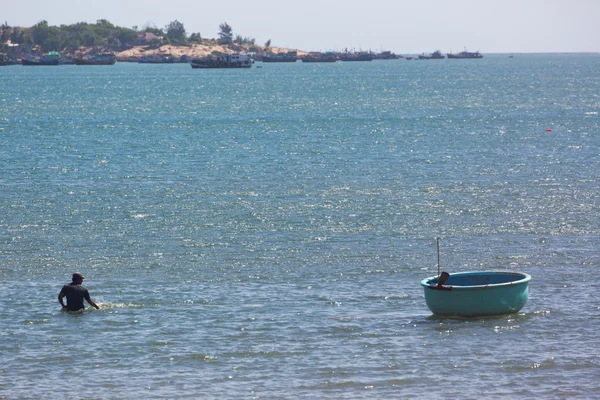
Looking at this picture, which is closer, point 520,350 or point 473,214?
point 520,350

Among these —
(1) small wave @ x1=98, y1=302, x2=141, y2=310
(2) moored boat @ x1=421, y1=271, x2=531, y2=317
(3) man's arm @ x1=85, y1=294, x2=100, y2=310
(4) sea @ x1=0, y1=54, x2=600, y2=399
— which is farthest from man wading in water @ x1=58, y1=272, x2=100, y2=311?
(2) moored boat @ x1=421, y1=271, x2=531, y2=317

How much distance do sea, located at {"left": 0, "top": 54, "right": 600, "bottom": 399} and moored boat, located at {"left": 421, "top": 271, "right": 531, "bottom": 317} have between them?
0.26m

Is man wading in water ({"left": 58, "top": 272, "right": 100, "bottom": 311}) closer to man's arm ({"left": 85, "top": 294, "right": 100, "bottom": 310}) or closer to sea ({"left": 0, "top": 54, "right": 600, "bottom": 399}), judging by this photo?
man's arm ({"left": 85, "top": 294, "right": 100, "bottom": 310})

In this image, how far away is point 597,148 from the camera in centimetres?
6347

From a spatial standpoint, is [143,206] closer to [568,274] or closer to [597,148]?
[568,274]

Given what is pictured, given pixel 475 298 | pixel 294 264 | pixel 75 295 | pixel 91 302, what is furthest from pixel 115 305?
pixel 475 298

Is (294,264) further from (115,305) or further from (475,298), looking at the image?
(475,298)

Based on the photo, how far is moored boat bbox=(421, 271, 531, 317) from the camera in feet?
78.0

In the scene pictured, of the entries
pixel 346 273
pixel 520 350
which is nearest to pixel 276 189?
pixel 346 273

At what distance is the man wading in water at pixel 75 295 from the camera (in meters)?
24.8

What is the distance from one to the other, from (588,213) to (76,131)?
53.6 metres

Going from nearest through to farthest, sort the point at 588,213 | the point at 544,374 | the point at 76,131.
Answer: the point at 544,374
the point at 588,213
the point at 76,131

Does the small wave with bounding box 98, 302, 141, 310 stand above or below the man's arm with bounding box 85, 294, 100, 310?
below

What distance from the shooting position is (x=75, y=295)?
2483 centimetres
